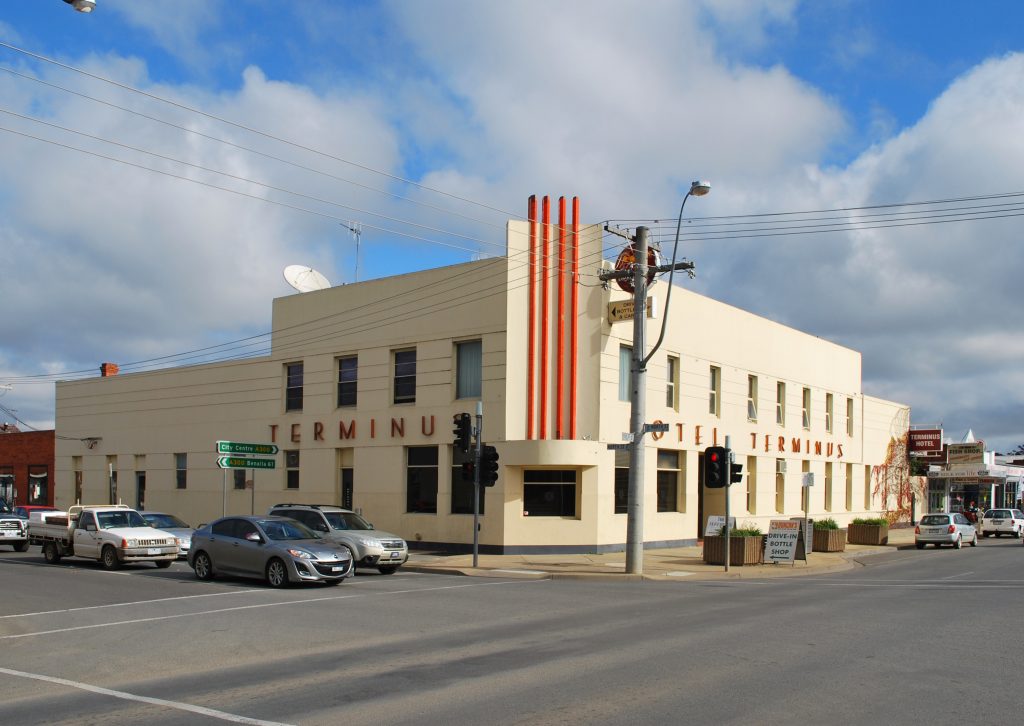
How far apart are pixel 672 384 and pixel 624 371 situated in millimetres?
3460

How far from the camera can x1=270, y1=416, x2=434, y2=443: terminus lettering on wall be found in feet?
100

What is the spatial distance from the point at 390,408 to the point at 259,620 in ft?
54.5

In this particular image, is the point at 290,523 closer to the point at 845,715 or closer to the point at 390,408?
the point at 390,408

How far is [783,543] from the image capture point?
89.5 ft

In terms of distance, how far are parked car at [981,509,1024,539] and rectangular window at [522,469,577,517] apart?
30981mm

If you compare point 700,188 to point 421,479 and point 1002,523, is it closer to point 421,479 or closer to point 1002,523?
point 421,479

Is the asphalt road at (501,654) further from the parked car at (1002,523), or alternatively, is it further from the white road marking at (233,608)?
the parked car at (1002,523)

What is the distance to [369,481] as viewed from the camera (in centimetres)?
3206

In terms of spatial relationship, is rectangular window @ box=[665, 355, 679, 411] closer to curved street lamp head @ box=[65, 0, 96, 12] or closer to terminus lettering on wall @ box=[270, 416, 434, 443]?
terminus lettering on wall @ box=[270, 416, 434, 443]

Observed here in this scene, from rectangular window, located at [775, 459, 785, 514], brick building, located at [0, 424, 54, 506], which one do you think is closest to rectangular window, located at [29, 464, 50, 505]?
brick building, located at [0, 424, 54, 506]

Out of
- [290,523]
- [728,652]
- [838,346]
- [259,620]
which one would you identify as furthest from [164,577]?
[838,346]

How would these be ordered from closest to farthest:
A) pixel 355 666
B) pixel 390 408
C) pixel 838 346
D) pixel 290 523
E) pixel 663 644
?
1. pixel 355 666
2. pixel 663 644
3. pixel 290 523
4. pixel 390 408
5. pixel 838 346

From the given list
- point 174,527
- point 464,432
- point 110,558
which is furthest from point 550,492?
A: point 110,558

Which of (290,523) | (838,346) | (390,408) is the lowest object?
(290,523)
